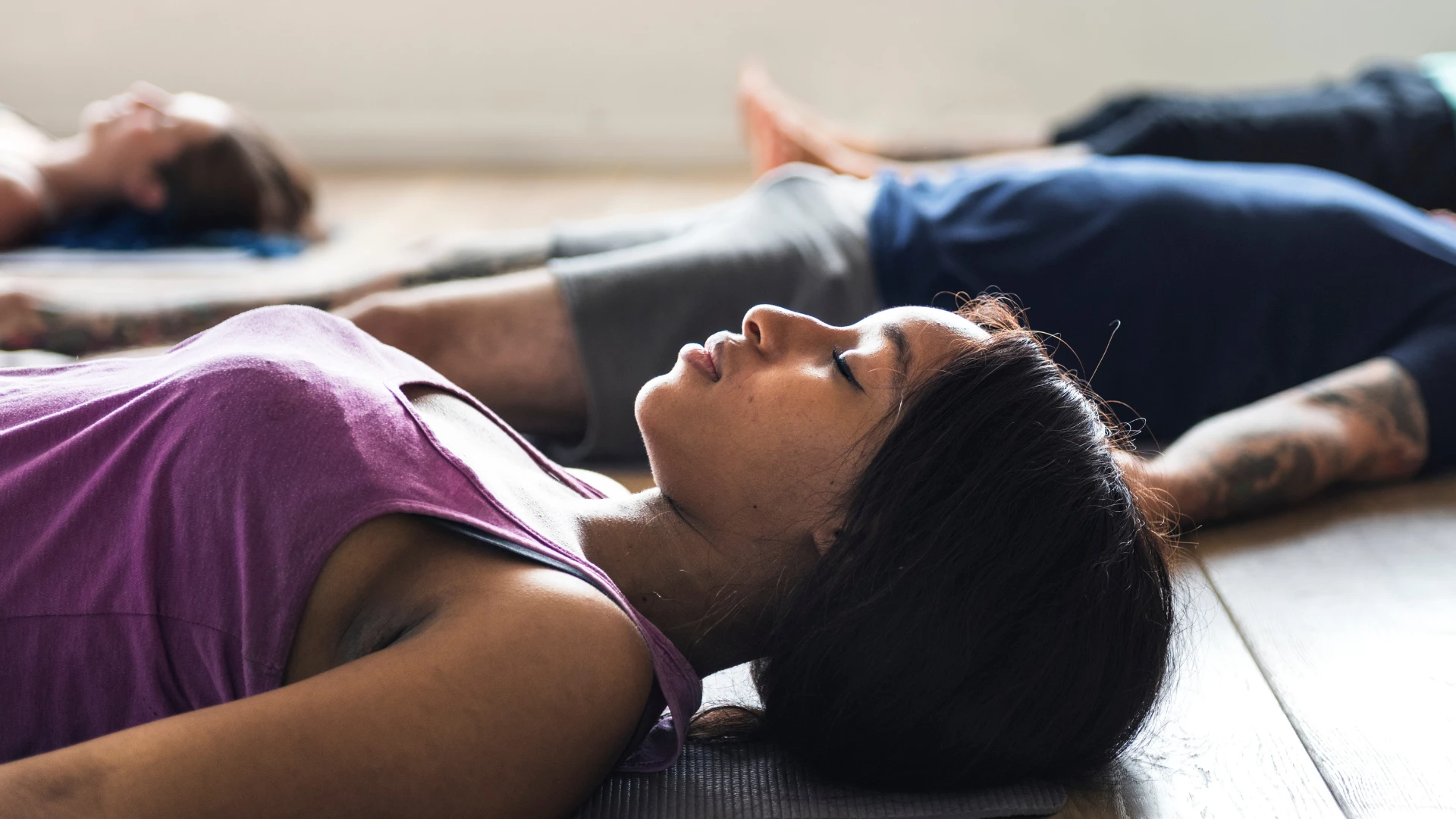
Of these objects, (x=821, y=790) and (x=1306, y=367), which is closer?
(x=821, y=790)

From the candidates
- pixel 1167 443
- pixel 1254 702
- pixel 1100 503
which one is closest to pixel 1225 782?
pixel 1254 702

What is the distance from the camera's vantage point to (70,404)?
1085mm

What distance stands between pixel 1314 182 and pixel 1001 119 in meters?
2.36

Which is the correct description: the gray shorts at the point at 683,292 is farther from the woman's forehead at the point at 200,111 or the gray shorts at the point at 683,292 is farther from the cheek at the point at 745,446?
the woman's forehead at the point at 200,111

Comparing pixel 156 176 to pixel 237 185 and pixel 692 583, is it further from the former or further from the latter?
pixel 692 583

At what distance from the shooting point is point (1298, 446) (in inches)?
67.9

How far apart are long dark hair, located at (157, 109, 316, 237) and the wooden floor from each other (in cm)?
117

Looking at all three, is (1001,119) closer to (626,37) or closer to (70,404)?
(626,37)

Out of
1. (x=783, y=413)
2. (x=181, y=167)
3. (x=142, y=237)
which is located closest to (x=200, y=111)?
(x=181, y=167)

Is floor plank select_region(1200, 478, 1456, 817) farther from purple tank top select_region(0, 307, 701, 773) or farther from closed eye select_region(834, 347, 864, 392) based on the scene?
purple tank top select_region(0, 307, 701, 773)

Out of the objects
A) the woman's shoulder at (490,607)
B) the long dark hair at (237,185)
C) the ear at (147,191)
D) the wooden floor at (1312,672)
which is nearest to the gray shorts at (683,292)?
the wooden floor at (1312,672)

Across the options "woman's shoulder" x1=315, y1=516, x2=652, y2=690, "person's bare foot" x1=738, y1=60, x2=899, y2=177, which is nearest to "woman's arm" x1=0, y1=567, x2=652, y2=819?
"woman's shoulder" x1=315, y1=516, x2=652, y2=690

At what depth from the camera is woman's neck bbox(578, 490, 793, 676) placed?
1103 millimetres

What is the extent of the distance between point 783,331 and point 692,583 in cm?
25
